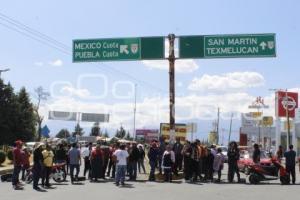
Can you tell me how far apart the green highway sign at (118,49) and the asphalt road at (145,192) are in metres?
8.12

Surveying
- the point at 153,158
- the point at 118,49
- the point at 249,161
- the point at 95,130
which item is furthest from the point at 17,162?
the point at 95,130

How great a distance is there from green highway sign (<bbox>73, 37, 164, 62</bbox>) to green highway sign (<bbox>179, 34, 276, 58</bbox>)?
50.2 inches

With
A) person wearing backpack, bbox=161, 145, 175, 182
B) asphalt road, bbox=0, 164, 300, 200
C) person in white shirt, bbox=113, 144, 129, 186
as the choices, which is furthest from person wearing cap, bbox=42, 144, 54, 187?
person wearing backpack, bbox=161, 145, 175, 182

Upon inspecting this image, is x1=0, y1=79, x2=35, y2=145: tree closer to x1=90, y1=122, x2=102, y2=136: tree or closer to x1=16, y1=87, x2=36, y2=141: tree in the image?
x1=16, y1=87, x2=36, y2=141: tree

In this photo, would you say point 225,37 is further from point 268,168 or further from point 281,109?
point 281,109

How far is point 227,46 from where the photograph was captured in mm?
27766

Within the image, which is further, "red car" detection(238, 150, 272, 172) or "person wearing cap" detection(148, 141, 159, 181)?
"red car" detection(238, 150, 272, 172)

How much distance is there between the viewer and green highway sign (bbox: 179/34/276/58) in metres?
27.6

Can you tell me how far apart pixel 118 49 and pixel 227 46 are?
5317mm

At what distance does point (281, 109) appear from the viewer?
6775 cm

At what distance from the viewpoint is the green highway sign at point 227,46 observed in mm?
27641

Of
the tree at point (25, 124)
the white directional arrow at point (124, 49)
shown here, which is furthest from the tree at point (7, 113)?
the white directional arrow at point (124, 49)

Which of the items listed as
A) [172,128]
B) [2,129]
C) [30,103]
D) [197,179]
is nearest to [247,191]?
[197,179]

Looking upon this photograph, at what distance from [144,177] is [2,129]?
137ft
